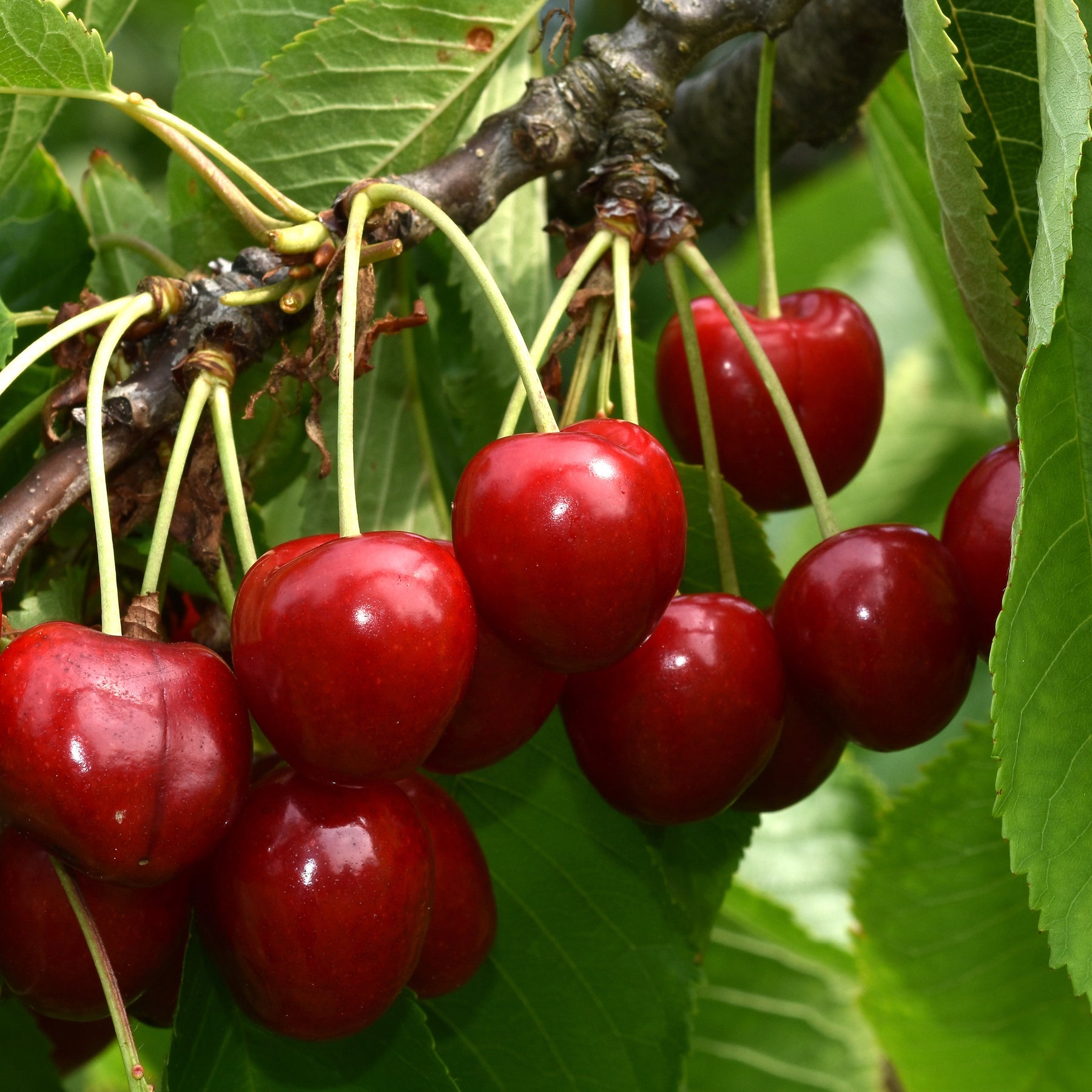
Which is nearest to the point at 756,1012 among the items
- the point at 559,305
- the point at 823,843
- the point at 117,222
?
the point at 823,843

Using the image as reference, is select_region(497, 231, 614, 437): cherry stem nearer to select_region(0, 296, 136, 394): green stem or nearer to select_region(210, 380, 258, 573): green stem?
select_region(210, 380, 258, 573): green stem

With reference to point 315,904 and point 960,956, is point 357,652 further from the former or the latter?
point 960,956

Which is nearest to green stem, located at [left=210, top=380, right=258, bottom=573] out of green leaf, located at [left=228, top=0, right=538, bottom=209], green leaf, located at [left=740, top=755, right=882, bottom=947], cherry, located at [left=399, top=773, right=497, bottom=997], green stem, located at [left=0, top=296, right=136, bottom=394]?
green stem, located at [left=0, top=296, right=136, bottom=394]

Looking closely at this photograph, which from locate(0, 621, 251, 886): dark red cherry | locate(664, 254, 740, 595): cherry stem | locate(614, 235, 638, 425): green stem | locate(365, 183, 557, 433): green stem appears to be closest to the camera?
locate(0, 621, 251, 886): dark red cherry

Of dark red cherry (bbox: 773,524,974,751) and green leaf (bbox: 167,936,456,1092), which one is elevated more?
dark red cherry (bbox: 773,524,974,751)

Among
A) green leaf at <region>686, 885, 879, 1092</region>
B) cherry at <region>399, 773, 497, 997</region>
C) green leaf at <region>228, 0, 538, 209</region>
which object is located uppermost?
green leaf at <region>228, 0, 538, 209</region>

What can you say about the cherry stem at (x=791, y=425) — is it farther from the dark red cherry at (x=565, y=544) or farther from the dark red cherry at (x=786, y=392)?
the dark red cherry at (x=565, y=544)

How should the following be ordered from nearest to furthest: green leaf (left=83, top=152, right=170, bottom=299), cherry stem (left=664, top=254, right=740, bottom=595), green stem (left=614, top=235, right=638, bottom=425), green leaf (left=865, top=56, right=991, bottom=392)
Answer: green stem (left=614, top=235, right=638, bottom=425), cherry stem (left=664, top=254, right=740, bottom=595), green leaf (left=83, top=152, right=170, bottom=299), green leaf (left=865, top=56, right=991, bottom=392)

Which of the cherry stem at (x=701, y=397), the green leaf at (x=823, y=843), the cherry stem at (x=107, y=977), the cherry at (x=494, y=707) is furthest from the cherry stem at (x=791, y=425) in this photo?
the green leaf at (x=823, y=843)
